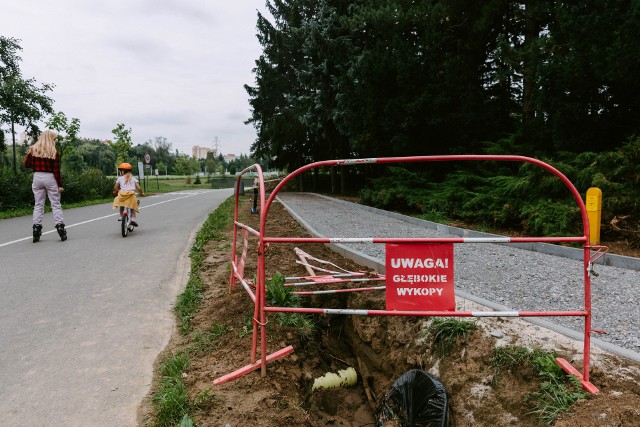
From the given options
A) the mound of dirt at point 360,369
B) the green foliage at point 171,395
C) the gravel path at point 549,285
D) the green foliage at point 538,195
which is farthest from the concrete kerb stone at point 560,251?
the green foliage at point 171,395

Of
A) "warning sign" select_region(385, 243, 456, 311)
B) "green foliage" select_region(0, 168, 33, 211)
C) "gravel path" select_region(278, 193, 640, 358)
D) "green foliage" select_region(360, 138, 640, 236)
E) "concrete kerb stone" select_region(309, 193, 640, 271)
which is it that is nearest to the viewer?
"warning sign" select_region(385, 243, 456, 311)

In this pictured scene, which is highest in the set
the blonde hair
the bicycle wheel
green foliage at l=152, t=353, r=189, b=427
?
the blonde hair

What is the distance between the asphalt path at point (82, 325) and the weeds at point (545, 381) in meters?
2.58

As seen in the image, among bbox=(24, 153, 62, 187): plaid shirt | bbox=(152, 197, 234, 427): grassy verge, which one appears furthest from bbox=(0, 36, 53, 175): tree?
bbox=(152, 197, 234, 427): grassy verge

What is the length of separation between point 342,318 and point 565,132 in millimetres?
8762

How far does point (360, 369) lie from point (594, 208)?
5.44 m

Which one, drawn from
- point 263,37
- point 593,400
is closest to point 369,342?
point 593,400

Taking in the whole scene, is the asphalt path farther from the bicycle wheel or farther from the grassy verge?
the bicycle wheel

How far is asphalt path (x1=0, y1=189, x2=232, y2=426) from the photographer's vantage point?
9.10 feet

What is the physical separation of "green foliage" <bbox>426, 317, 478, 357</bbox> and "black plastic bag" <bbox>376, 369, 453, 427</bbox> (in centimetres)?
36

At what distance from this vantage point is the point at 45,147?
26.7ft

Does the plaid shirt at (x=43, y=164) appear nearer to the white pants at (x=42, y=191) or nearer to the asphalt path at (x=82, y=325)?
the white pants at (x=42, y=191)

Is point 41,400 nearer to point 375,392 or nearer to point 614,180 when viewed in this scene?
point 375,392

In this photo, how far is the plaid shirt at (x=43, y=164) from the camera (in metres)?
8.06
